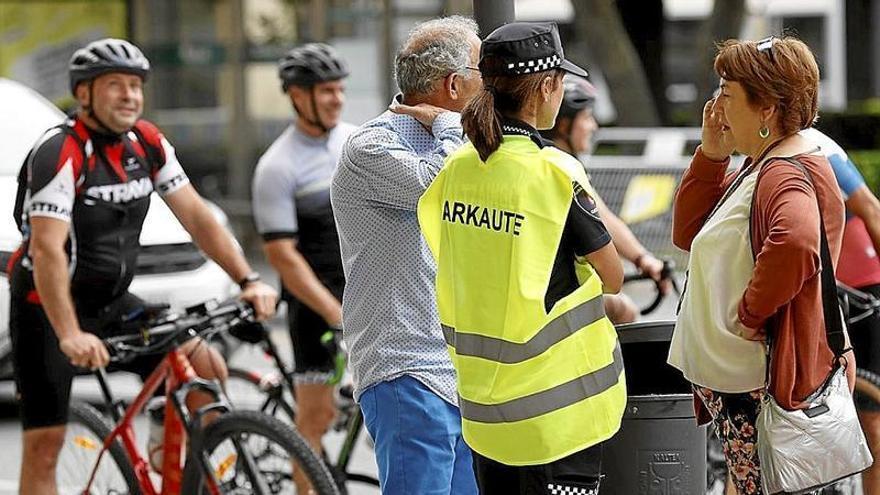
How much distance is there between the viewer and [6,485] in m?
8.00

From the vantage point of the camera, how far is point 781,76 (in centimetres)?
404

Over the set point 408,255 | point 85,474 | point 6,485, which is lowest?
point 6,485

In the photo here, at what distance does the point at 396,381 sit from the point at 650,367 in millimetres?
769

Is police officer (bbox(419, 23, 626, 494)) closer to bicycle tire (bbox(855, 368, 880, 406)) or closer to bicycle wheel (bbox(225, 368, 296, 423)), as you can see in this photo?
bicycle tire (bbox(855, 368, 880, 406))

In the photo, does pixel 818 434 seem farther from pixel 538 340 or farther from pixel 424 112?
pixel 424 112

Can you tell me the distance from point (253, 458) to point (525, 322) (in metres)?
1.80

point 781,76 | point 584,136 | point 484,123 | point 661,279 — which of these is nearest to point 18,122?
point 584,136

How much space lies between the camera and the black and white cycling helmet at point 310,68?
6.70 metres

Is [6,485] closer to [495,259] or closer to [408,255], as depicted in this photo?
[408,255]

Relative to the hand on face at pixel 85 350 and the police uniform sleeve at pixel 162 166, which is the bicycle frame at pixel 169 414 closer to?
the hand on face at pixel 85 350

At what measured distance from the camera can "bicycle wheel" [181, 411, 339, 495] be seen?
17.5 ft

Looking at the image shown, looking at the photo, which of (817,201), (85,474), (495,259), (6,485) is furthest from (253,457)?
(6,485)

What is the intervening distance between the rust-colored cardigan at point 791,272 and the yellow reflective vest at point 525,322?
0.29 m

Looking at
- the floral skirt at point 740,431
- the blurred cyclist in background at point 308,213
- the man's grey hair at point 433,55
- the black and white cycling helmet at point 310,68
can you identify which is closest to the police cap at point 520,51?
the man's grey hair at point 433,55
